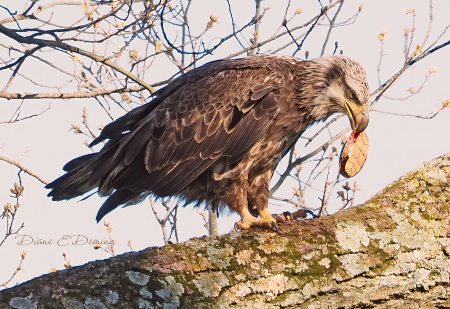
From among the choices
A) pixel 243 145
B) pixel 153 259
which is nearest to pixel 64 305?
pixel 153 259

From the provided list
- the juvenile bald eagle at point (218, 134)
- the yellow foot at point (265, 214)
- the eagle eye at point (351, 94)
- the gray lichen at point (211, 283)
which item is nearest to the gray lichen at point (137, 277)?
the gray lichen at point (211, 283)

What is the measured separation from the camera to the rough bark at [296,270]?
7.04 ft

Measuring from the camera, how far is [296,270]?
8.32ft

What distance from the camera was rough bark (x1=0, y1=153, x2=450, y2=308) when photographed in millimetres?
2146

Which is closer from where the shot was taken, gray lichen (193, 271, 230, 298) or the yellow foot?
gray lichen (193, 271, 230, 298)

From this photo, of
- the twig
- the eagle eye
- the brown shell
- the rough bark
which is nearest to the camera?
the rough bark

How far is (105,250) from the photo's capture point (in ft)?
19.7

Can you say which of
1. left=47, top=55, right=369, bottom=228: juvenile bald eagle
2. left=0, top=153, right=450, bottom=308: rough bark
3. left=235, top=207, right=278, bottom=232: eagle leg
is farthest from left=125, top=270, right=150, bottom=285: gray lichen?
left=47, top=55, right=369, bottom=228: juvenile bald eagle

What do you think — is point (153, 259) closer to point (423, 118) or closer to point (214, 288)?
point (214, 288)

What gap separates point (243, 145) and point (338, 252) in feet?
5.76

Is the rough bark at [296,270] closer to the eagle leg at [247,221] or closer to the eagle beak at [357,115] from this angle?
the eagle leg at [247,221]

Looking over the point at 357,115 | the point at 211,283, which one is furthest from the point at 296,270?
the point at 357,115

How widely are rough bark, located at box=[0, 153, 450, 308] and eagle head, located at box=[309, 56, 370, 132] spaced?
4.87 feet

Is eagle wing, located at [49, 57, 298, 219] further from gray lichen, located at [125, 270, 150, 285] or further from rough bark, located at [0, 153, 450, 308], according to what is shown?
gray lichen, located at [125, 270, 150, 285]
